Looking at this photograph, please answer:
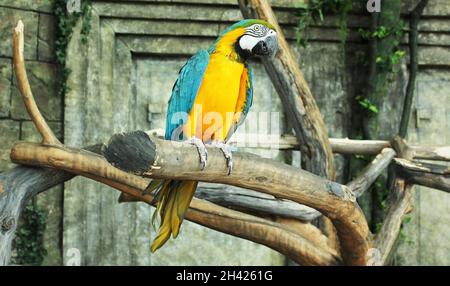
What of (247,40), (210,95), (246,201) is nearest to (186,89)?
(210,95)

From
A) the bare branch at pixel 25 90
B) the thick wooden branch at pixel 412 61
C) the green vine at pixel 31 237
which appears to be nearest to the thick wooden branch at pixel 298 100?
the thick wooden branch at pixel 412 61

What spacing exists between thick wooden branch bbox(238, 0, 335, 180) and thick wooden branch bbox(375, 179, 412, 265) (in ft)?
1.26

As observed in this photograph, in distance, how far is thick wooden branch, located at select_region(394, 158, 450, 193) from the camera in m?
3.12

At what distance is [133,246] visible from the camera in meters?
4.17

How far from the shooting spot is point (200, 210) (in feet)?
9.38

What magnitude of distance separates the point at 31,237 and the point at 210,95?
7.52 ft

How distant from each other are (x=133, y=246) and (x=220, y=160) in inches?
93.9

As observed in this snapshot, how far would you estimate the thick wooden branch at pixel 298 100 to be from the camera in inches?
124

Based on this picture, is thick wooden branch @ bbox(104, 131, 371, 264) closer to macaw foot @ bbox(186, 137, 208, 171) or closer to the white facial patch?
macaw foot @ bbox(186, 137, 208, 171)

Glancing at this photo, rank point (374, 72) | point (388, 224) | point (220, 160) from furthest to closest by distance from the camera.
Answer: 1. point (374, 72)
2. point (388, 224)
3. point (220, 160)

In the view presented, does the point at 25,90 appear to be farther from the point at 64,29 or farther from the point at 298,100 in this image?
the point at 64,29

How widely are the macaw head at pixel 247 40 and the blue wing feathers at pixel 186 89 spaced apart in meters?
0.09
